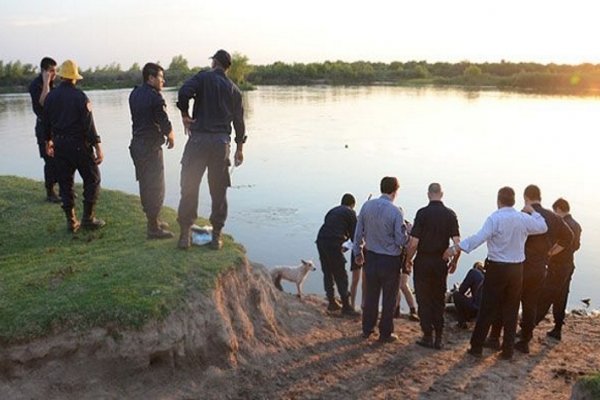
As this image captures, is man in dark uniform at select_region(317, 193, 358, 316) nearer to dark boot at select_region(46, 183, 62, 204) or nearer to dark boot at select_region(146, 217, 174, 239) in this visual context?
dark boot at select_region(146, 217, 174, 239)

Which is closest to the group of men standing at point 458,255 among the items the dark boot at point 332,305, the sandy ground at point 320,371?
the sandy ground at point 320,371

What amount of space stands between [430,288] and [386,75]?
104437mm

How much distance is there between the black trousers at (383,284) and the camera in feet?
26.1

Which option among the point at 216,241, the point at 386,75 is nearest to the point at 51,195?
the point at 216,241

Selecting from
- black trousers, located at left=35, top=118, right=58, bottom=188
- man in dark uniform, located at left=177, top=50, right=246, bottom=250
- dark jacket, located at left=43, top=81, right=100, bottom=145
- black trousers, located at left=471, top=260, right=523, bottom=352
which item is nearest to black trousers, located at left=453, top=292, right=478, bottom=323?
black trousers, located at left=471, top=260, right=523, bottom=352

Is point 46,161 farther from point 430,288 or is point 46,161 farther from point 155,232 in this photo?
point 430,288

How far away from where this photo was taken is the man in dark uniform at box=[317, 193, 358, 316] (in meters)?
9.41

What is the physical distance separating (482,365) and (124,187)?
16.0 meters

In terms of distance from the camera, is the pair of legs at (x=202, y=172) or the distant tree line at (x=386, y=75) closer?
the pair of legs at (x=202, y=172)

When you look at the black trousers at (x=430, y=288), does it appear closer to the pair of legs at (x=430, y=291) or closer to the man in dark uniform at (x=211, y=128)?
the pair of legs at (x=430, y=291)

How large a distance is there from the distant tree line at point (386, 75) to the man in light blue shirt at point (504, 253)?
71.2 metres

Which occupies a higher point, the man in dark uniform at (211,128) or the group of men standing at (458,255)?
the man in dark uniform at (211,128)

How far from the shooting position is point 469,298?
9445mm

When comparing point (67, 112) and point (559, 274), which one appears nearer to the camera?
A: point (67, 112)
